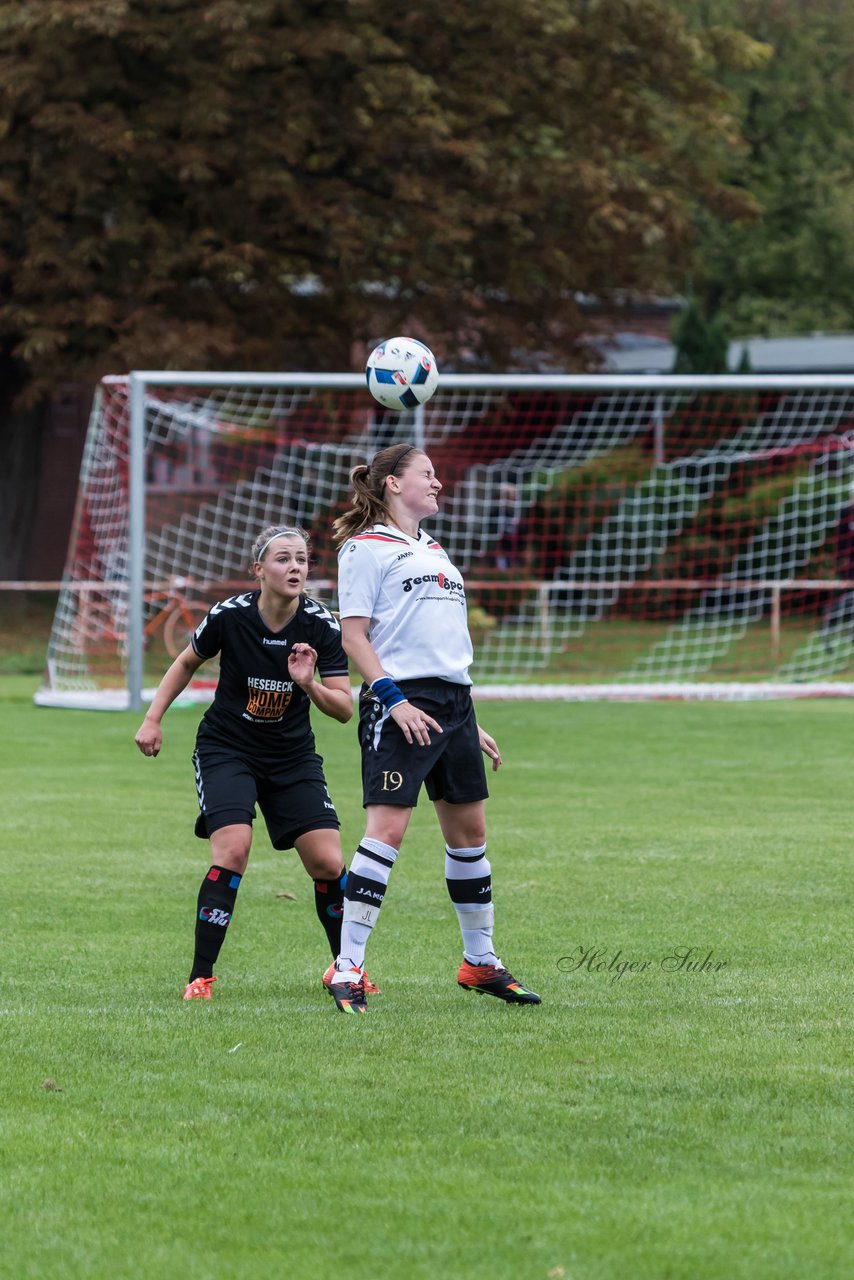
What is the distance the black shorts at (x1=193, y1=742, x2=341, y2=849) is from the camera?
6.60m

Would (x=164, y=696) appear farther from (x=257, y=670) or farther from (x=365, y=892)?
Answer: (x=365, y=892)

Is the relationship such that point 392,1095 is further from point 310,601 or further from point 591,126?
point 591,126

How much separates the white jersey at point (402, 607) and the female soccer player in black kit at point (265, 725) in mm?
370

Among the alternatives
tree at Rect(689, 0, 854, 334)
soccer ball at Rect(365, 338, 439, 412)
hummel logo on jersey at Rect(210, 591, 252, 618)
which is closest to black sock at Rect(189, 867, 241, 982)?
hummel logo on jersey at Rect(210, 591, 252, 618)

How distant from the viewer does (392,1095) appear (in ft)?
16.3

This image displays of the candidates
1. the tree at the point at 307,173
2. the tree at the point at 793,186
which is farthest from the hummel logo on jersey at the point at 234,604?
the tree at the point at 793,186

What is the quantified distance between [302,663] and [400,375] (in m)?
2.71

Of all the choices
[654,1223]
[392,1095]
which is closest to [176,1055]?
[392,1095]

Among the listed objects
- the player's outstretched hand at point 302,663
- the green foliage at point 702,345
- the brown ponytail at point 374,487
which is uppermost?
the green foliage at point 702,345

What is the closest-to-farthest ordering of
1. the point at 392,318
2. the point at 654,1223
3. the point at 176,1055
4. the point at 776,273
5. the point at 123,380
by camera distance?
the point at 654,1223 → the point at 176,1055 → the point at 123,380 → the point at 392,318 → the point at 776,273

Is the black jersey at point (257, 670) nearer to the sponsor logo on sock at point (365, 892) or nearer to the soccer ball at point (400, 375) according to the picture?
the sponsor logo on sock at point (365, 892)

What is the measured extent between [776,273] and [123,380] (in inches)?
1365

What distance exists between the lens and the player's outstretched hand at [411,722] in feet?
19.5

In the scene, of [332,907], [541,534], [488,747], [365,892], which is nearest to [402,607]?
[488,747]
